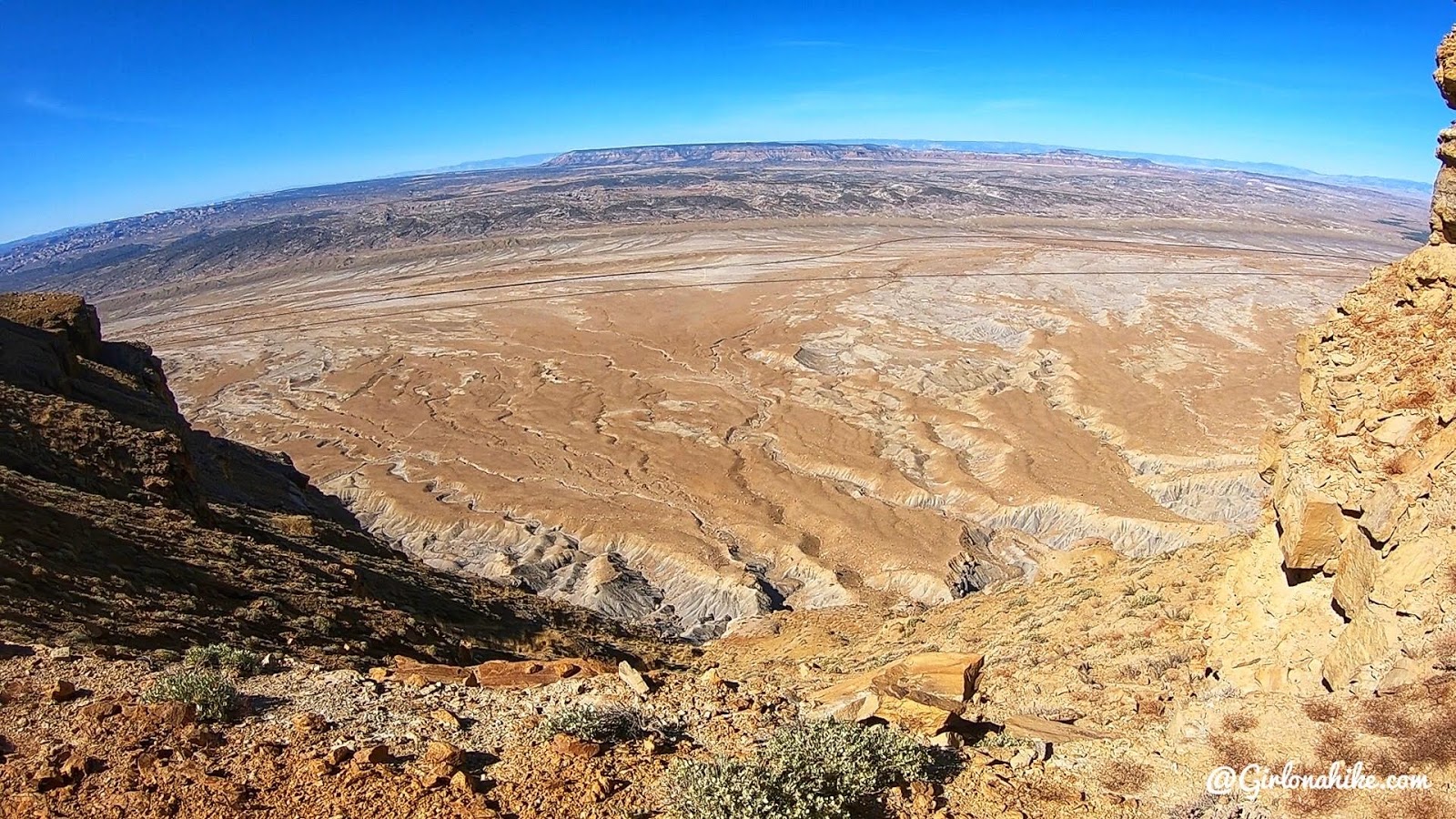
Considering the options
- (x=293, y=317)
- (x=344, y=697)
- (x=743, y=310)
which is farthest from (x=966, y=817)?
(x=293, y=317)

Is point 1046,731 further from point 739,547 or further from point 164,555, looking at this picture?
point 739,547

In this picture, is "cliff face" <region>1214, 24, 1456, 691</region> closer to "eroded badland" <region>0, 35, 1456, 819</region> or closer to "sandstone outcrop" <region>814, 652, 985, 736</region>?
"eroded badland" <region>0, 35, 1456, 819</region>

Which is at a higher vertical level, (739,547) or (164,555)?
(164,555)


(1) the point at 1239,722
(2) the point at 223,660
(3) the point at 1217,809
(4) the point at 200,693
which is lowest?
(3) the point at 1217,809

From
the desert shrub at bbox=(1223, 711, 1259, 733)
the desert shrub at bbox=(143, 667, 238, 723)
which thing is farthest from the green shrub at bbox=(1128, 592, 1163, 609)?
the desert shrub at bbox=(143, 667, 238, 723)

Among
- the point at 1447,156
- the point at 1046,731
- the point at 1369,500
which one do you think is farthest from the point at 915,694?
the point at 1447,156

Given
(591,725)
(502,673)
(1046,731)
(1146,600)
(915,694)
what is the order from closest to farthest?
(591,725), (1046,731), (915,694), (502,673), (1146,600)

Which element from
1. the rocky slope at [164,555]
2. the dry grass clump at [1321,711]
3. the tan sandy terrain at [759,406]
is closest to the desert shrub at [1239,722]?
the dry grass clump at [1321,711]
